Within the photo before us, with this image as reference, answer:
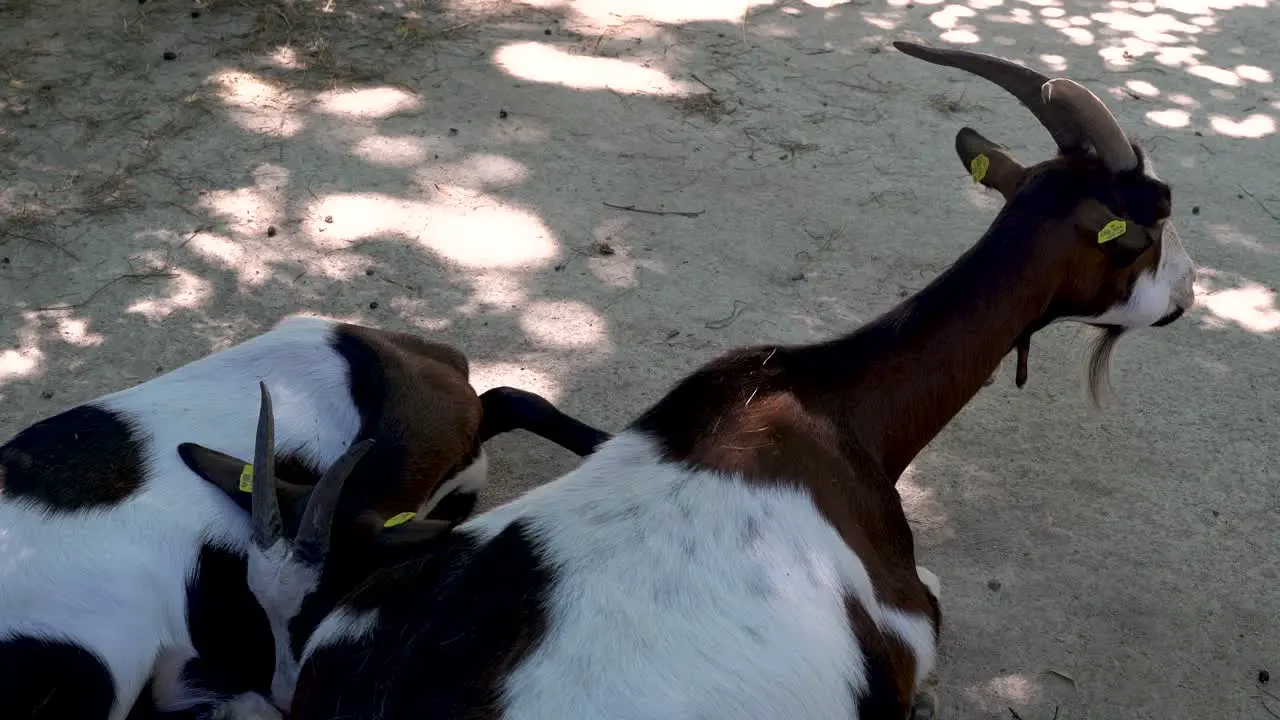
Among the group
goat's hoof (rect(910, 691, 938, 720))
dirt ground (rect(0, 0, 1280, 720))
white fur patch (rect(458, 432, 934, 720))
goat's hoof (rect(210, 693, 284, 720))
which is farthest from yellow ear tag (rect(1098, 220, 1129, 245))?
goat's hoof (rect(210, 693, 284, 720))

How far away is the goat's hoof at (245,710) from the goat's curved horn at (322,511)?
49 cm

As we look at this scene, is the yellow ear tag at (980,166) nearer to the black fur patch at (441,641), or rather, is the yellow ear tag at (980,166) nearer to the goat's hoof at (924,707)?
the goat's hoof at (924,707)

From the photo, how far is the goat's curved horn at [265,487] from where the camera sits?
2537mm

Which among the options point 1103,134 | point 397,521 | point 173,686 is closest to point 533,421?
point 397,521

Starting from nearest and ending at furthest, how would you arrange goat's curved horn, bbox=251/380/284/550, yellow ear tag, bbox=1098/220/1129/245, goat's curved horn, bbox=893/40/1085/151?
goat's curved horn, bbox=251/380/284/550, yellow ear tag, bbox=1098/220/1129/245, goat's curved horn, bbox=893/40/1085/151

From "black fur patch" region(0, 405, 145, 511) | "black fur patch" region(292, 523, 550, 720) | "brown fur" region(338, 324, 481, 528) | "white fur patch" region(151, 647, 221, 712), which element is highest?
"black fur patch" region(292, 523, 550, 720)

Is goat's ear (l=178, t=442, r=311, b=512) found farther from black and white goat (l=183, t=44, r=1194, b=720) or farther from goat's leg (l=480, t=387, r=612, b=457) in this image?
goat's leg (l=480, t=387, r=612, b=457)

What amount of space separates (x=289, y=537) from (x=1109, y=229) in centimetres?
217

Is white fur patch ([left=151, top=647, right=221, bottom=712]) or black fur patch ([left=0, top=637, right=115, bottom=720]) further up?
black fur patch ([left=0, top=637, right=115, bottom=720])

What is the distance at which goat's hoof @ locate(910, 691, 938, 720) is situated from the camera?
295 cm

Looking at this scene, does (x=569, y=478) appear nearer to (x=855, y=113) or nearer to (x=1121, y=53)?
(x=855, y=113)

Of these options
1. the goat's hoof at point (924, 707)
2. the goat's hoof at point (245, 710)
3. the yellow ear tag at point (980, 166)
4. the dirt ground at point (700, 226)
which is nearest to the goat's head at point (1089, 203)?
the yellow ear tag at point (980, 166)

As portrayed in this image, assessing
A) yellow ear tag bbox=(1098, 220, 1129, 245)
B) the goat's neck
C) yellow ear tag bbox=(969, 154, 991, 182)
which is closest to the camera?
the goat's neck

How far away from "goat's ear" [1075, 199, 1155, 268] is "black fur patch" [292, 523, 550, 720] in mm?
1683
